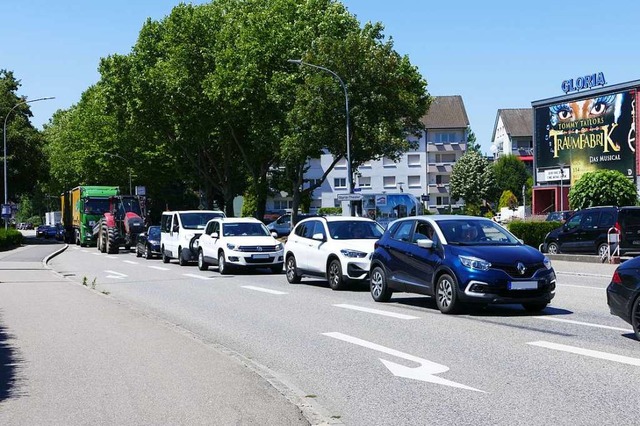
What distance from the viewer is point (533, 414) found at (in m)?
7.04

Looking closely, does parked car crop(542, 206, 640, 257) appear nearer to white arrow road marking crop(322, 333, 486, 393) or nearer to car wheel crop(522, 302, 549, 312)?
car wheel crop(522, 302, 549, 312)

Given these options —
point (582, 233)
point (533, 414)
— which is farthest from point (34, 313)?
point (582, 233)

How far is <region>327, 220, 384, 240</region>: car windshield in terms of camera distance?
802 inches

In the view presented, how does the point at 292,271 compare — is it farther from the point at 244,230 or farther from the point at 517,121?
the point at 517,121

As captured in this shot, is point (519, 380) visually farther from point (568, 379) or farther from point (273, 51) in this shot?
point (273, 51)

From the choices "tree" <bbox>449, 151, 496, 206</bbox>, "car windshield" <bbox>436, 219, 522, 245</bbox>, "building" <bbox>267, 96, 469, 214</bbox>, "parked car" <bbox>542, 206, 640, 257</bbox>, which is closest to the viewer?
"car windshield" <bbox>436, 219, 522, 245</bbox>

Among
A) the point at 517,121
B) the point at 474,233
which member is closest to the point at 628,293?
the point at 474,233

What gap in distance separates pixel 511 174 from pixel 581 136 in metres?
42.0

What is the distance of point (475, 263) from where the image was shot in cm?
1364

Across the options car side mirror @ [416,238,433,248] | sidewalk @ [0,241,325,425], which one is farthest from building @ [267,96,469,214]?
sidewalk @ [0,241,325,425]

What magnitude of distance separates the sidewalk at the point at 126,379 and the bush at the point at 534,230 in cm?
2352

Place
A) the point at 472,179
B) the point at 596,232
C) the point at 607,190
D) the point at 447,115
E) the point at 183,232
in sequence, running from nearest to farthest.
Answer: the point at 596,232 → the point at 183,232 → the point at 607,190 → the point at 472,179 → the point at 447,115

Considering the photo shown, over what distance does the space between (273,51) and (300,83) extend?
2572 mm

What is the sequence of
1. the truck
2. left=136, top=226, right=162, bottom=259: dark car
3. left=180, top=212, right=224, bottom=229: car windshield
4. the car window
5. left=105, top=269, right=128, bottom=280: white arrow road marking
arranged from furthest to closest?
the truck → left=136, top=226, right=162, bottom=259: dark car → left=180, top=212, right=224, bottom=229: car windshield → left=105, top=269, right=128, bottom=280: white arrow road marking → the car window
